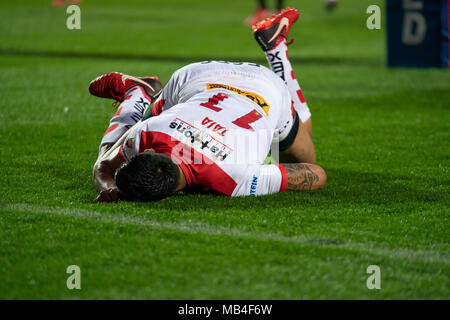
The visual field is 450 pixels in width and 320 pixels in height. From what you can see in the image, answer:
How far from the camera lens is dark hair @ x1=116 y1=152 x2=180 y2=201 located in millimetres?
3246

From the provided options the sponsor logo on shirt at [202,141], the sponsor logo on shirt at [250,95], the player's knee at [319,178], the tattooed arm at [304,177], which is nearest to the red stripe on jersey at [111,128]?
the sponsor logo on shirt at [250,95]

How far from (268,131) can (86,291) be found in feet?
5.36

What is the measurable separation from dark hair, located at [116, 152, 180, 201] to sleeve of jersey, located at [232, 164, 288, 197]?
0.44 m

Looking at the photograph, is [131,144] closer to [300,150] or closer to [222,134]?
[222,134]

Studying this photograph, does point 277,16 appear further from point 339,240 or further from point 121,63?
point 121,63

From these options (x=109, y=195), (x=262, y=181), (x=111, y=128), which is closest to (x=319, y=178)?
(x=262, y=181)

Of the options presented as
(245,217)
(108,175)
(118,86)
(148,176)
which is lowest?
(245,217)

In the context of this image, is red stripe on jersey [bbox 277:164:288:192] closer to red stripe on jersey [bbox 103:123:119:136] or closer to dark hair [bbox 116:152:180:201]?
dark hair [bbox 116:152:180:201]

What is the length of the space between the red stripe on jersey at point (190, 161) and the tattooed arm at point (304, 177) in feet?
1.34

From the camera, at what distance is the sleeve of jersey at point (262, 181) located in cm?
361

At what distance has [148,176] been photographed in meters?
3.27

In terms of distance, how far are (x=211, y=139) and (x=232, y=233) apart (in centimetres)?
61
